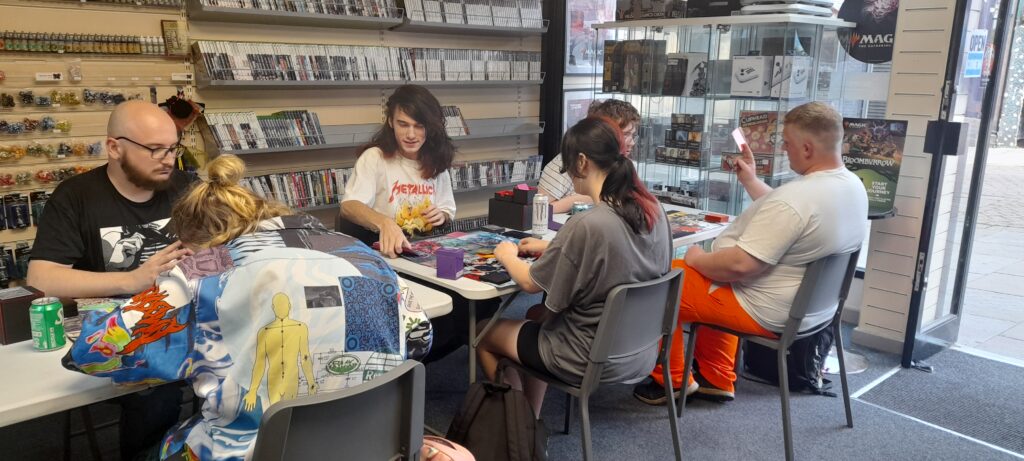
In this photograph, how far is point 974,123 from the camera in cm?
348

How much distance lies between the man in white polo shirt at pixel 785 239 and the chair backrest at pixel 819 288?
0.14 ft

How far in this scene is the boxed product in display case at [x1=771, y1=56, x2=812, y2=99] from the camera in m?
3.75

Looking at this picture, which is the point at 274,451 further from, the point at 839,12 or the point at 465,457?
the point at 839,12

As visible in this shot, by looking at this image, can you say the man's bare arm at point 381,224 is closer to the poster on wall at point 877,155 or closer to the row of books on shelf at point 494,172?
the row of books on shelf at point 494,172

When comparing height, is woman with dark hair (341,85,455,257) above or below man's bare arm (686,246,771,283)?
above

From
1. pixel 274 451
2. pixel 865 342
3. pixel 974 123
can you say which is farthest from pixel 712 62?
pixel 274 451

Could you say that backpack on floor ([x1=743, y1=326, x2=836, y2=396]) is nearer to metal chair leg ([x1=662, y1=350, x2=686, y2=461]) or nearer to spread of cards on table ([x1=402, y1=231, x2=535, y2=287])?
metal chair leg ([x1=662, y1=350, x2=686, y2=461])

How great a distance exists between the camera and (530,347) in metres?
2.36

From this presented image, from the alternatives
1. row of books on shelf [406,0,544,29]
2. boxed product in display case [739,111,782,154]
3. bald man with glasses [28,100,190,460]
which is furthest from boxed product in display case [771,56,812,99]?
bald man with glasses [28,100,190,460]

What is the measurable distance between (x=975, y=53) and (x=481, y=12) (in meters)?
2.84

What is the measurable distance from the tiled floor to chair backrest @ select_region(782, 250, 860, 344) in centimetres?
156

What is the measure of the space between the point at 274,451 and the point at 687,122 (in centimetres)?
341

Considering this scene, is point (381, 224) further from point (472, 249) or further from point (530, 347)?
point (530, 347)

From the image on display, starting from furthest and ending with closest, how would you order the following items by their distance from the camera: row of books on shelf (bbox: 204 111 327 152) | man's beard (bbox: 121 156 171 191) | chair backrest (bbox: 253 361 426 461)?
row of books on shelf (bbox: 204 111 327 152), man's beard (bbox: 121 156 171 191), chair backrest (bbox: 253 361 426 461)
